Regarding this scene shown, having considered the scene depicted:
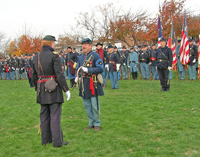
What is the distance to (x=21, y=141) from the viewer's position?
5.23 meters

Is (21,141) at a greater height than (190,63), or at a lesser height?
lesser

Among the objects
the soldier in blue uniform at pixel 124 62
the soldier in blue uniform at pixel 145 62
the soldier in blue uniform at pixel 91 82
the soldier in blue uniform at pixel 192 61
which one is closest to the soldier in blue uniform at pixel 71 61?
the soldier in blue uniform at pixel 124 62

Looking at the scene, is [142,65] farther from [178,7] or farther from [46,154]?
[46,154]

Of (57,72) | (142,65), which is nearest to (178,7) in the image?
(142,65)

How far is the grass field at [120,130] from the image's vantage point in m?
4.49

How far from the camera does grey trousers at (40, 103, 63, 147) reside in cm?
463

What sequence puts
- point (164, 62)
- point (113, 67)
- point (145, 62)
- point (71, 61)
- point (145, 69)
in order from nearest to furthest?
point (164, 62), point (113, 67), point (71, 61), point (145, 62), point (145, 69)

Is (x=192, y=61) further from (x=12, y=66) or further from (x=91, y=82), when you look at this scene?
(x=12, y=66)

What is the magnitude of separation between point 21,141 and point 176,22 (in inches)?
855

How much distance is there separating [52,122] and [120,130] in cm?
183

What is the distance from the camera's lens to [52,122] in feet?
15.2

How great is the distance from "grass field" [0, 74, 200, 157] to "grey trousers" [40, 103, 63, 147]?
209 millimetres

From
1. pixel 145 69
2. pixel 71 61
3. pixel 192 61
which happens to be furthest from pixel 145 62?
pixel 71 61

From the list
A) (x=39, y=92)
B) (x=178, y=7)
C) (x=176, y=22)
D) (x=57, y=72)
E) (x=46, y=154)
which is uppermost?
(x=178, y=7)
